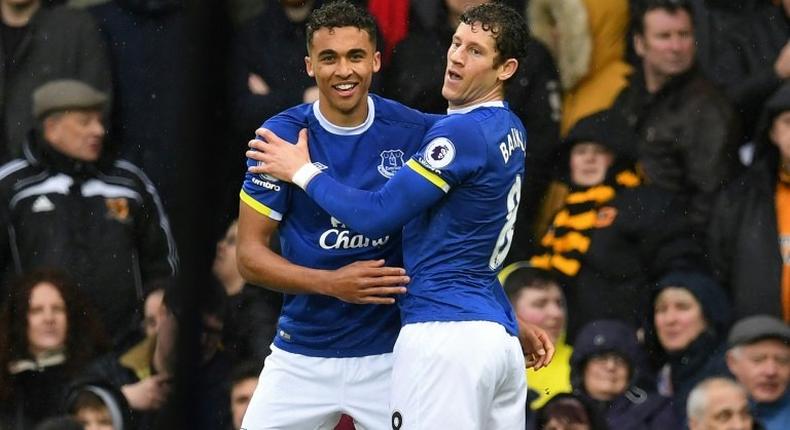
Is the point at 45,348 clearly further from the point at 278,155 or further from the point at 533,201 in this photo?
the point at 278,155

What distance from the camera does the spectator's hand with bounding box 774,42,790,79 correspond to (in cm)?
579

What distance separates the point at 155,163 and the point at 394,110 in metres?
2.31

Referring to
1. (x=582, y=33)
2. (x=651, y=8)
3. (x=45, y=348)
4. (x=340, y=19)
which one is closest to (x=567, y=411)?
(x=582, y=33)

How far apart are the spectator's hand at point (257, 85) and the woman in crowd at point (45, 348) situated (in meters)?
1.11

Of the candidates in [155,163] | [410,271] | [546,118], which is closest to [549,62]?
[546,118]

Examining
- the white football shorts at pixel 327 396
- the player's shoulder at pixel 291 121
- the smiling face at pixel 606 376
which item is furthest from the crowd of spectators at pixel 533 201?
the white football shorts at pixel 327 396

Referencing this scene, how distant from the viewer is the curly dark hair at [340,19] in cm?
429

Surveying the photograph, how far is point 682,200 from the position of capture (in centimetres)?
583

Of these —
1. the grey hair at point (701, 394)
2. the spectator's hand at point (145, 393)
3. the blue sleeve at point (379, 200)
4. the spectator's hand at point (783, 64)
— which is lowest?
the spectator's hand at point (145, 393)

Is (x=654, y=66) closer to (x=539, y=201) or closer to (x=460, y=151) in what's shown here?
(x=539, y=201)

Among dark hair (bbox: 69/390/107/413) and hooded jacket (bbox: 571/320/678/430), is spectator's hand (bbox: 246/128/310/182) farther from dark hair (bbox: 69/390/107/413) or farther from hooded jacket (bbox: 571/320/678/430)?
dark hair (bbox: 69/390/107/413)

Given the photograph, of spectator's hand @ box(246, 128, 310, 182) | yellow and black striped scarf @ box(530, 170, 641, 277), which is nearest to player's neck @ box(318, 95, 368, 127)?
spectator's hand @ box(246, 128, 310, 182)

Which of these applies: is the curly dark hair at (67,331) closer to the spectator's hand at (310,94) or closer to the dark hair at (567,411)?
the spectator's hand at (310,94)

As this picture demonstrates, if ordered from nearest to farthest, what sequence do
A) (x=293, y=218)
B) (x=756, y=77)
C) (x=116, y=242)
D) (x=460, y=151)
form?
(x=460, y=151), (x=293, y=218), (x=756, y=77), (x=116, y=242)
